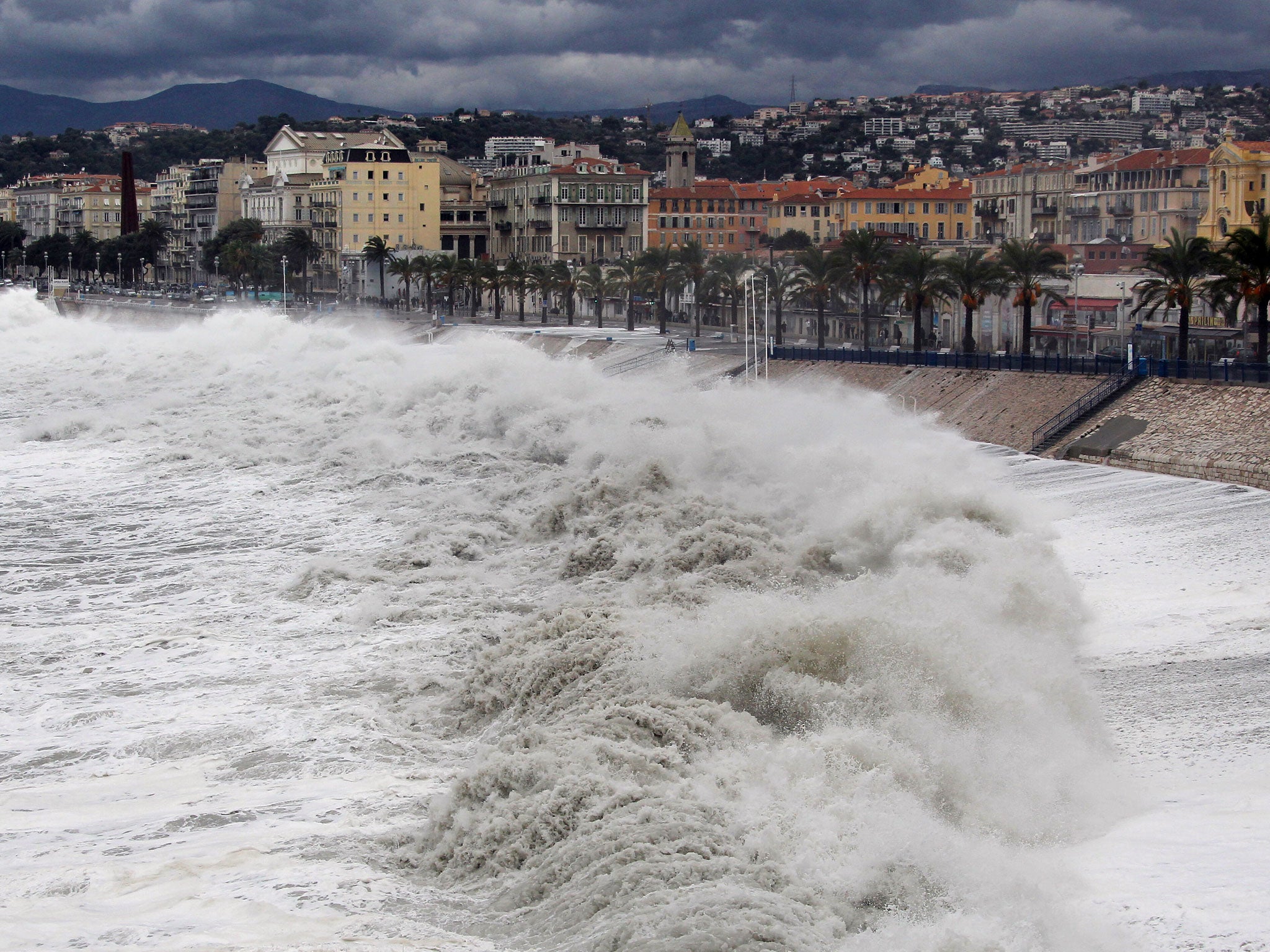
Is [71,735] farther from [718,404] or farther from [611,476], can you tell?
[718,404]

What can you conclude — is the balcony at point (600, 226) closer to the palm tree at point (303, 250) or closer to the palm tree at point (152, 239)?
the palm tree at point (303, 250)

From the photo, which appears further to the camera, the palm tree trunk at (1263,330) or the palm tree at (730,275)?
the palm tree at (730,275)

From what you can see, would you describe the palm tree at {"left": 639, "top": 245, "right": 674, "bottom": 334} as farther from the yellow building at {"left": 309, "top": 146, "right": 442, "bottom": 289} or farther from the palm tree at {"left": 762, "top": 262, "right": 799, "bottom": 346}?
the yellow building at {"left": 309, "top": 146, "right": 442, "bottom": 289}

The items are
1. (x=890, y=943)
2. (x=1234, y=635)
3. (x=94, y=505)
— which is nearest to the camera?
(x=890, y=943)

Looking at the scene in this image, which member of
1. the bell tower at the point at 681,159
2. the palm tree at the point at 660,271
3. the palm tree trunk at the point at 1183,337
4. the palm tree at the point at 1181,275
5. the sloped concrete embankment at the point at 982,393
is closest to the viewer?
the sloped concrete embankment at the point at 982,393

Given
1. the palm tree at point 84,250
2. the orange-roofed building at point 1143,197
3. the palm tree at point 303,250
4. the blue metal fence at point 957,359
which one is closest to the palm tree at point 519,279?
the palm tree at point 303,250

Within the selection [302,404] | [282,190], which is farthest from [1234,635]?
[282,190]

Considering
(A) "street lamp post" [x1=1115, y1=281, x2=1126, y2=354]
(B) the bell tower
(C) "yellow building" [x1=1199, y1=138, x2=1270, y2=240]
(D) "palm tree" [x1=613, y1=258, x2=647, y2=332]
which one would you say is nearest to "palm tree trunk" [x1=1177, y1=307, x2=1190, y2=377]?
(A) "street lamp post" [x1=1115, y1=281, x2=1126, y2=354]
